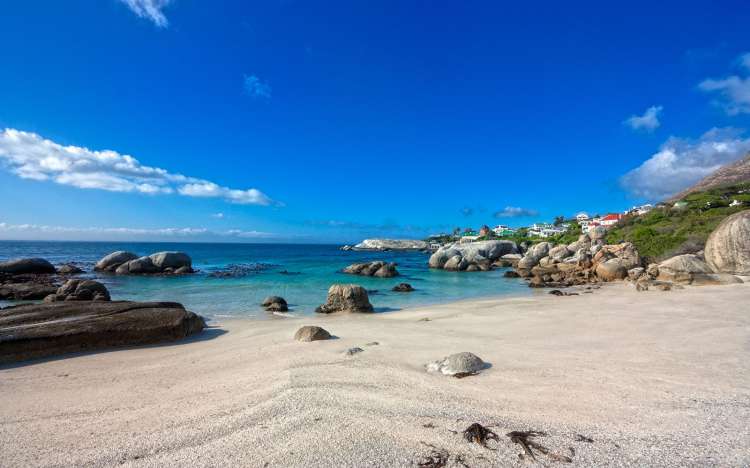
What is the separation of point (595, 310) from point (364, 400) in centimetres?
1272

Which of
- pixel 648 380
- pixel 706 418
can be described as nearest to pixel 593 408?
pixel 706 418

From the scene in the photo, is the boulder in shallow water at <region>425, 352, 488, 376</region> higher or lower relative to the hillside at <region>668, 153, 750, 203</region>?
lower

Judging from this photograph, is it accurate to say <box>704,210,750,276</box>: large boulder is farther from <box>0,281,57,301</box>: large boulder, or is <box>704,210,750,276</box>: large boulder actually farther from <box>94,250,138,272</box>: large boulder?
<box>94,250,138,272</box>: large boulder

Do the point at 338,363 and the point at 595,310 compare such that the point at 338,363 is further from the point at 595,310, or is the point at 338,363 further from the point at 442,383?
the point at 595,310

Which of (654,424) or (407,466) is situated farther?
(654,424)

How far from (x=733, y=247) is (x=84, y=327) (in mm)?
32999

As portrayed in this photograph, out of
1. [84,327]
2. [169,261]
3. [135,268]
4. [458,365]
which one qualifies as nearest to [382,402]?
[458,365]

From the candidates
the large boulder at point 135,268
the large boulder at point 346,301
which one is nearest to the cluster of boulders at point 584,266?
the large boulder at point 346,301

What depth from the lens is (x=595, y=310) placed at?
13.9m

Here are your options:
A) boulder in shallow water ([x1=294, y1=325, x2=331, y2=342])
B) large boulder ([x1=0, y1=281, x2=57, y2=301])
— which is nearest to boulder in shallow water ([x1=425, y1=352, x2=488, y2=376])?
boulder in shallow water ([x1=294, y1=325, x2=331, y2=342])

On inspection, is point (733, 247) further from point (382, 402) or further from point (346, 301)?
point (382, 402)

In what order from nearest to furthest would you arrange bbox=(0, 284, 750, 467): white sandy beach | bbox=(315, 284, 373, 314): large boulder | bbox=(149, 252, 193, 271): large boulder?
bbox=(0, 284, 750, 467): white sandy beach < bbox=(315, 284, 373, 314): large boulder < bbox=(149, 252, 193, 271): large boulder

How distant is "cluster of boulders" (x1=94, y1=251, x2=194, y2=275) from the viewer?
1476 inches

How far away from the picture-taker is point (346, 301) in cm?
1659
